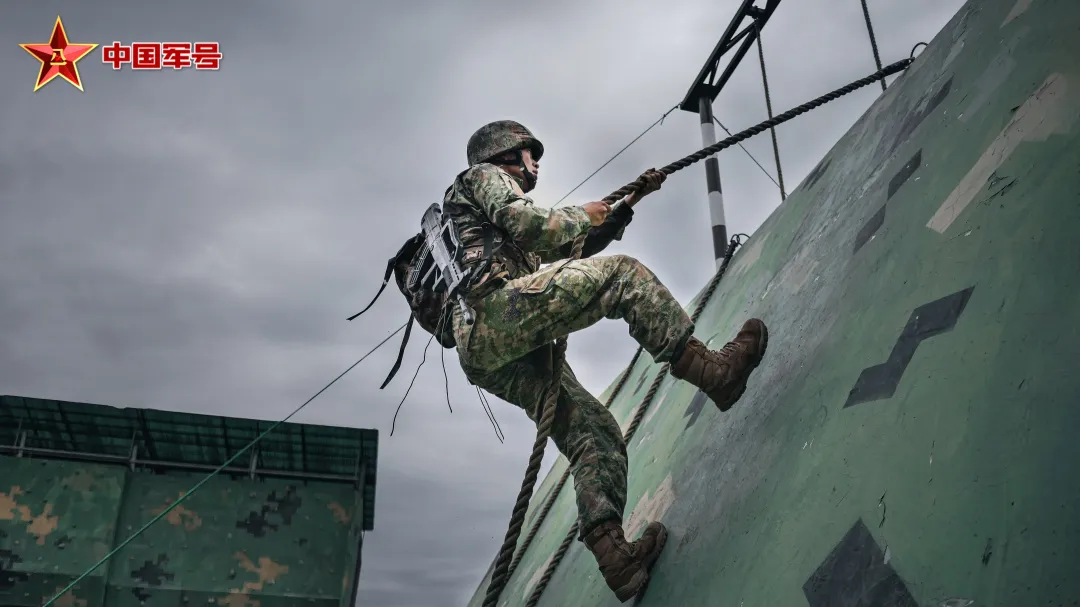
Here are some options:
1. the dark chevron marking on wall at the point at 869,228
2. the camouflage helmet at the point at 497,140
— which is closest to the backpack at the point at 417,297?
the camouflage helmet at the point at 497,140

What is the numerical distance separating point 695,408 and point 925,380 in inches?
72.6

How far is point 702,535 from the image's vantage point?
232 cm

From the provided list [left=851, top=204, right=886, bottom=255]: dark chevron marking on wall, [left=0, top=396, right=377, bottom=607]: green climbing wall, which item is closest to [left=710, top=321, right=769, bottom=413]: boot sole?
[left=851, top=204, right=886, bottom=255]: dark chevron marking on wall

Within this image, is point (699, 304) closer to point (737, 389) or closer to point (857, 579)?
point (737, 389)

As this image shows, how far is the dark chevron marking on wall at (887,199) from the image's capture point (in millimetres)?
2393

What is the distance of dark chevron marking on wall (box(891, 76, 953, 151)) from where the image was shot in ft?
8.26

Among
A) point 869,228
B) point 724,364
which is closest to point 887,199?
point 869,228

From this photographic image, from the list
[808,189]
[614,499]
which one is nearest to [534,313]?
[614,499]

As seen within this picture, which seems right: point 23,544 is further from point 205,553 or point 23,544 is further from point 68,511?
point 205,553

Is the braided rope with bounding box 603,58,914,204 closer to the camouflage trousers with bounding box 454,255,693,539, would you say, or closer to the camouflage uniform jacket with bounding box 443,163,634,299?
the camouflage uniform jacket with bounding box 443,163,634,299

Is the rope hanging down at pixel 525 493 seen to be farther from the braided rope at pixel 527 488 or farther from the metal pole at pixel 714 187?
the metal pole at pixel 714 187

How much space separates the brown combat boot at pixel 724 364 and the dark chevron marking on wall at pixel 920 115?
897 mm

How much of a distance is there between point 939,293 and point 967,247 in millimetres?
126

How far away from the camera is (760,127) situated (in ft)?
10.7
